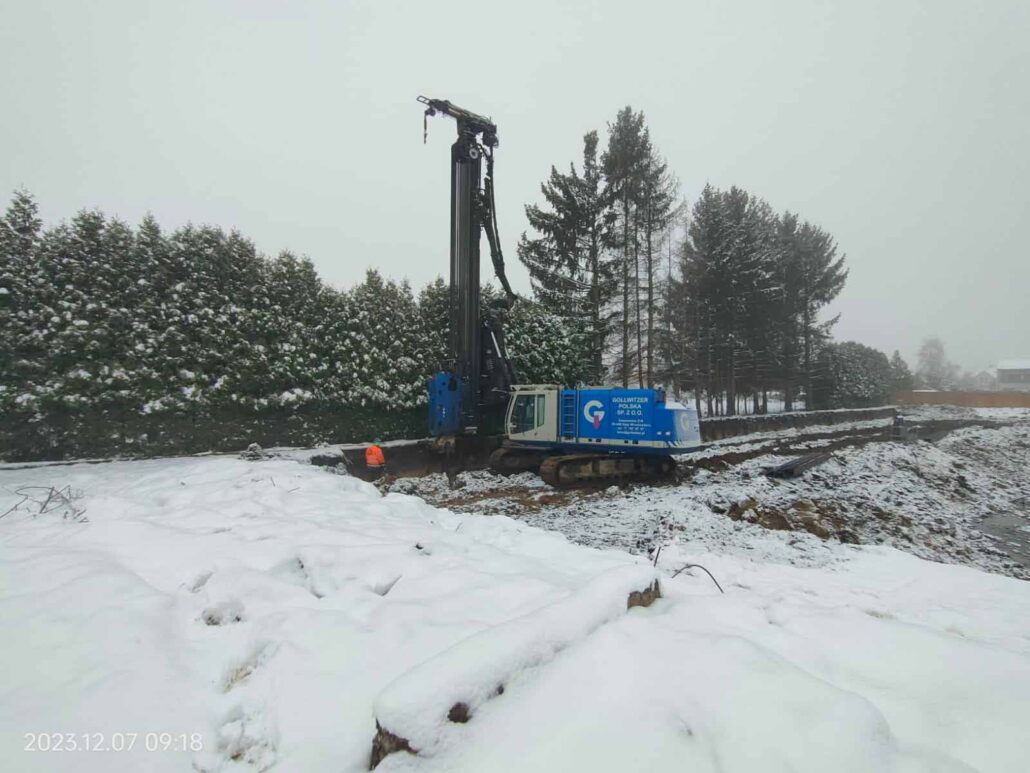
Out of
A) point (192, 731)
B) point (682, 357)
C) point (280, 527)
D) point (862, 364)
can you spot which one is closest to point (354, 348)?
point (280, 527)

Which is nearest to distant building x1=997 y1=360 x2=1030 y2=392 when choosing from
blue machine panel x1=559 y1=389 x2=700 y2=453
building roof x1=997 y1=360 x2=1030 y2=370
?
building roof x1=997 y1=360 x2=1030 y2=370

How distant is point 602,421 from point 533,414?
192 cm

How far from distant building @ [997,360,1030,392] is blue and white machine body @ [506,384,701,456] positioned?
102m

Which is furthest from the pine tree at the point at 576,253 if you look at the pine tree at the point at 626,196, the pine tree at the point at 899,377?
the pine tree at the point at 899,377

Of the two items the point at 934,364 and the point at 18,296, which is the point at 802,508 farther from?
the point at 934,364

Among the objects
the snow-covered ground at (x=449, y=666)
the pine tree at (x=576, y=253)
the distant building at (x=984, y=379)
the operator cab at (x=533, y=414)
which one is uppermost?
the pine tree at (x=576, y=253)

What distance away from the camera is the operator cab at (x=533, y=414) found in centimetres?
1259

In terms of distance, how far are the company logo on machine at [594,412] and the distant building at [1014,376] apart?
10270 centimetres

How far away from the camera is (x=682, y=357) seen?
87.4 ft

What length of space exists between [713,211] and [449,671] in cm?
3153

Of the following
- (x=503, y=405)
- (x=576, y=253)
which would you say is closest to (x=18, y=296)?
(x=503, y=405)

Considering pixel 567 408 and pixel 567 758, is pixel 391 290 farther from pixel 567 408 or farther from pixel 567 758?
pixel 567 758

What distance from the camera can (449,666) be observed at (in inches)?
73.4

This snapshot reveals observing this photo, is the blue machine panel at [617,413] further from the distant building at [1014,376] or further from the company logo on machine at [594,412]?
the distant building at [1014,376]
